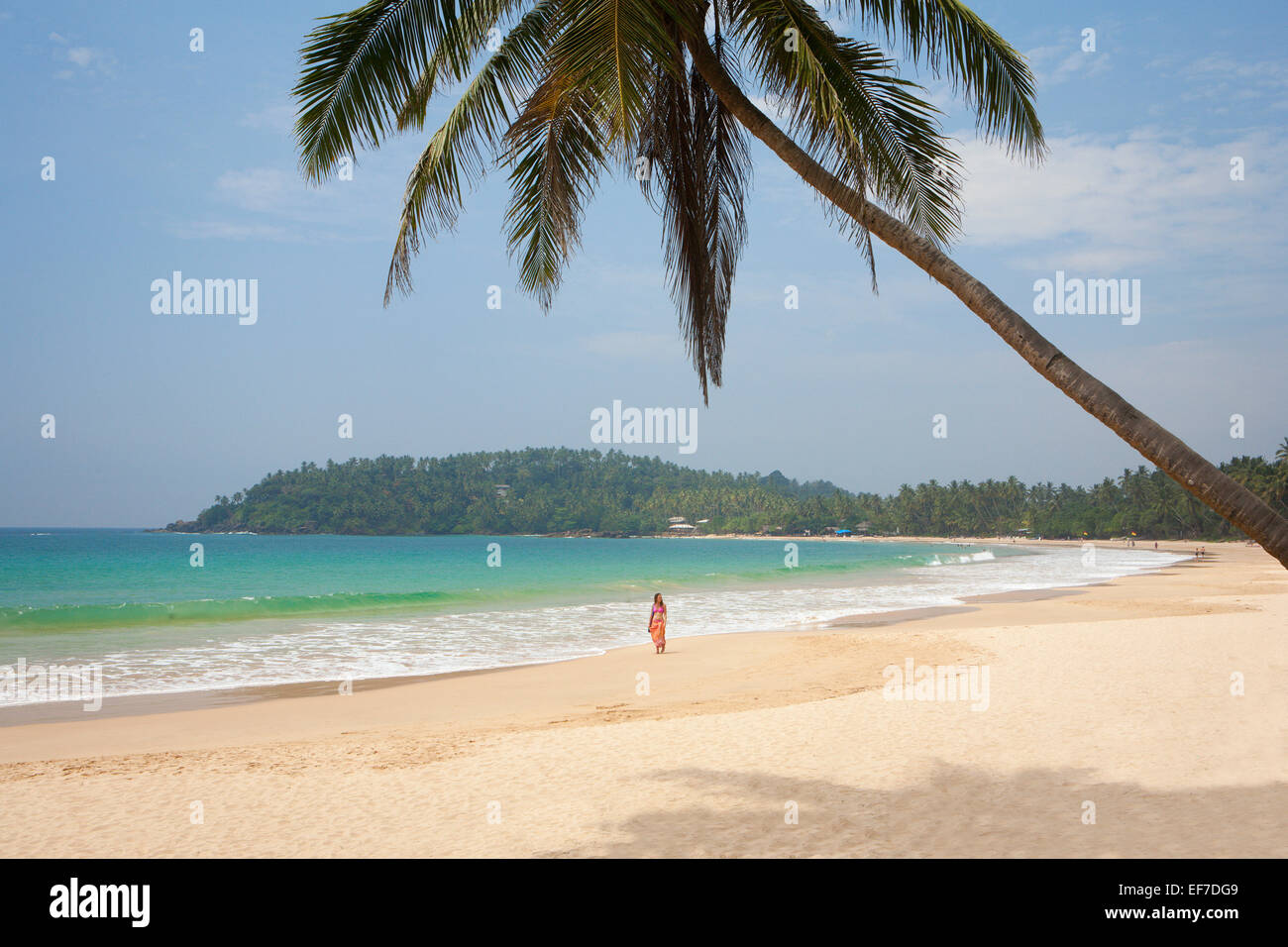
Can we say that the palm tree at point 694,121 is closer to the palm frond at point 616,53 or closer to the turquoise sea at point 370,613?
the palm frond at point 616,53

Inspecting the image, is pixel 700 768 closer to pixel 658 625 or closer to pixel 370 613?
pixel 658 625

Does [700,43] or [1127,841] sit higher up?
[700,43]

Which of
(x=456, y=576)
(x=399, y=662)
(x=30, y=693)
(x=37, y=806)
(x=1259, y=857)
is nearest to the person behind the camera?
(x=1259, y=857)

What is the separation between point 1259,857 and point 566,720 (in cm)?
694

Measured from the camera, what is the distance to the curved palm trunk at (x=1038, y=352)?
3.33m

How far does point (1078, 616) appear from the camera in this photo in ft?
68.4

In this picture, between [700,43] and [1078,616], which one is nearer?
[700,43]

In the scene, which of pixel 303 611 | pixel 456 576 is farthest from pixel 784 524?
pixel 303 611

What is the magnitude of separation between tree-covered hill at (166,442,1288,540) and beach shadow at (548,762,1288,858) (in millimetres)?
121802

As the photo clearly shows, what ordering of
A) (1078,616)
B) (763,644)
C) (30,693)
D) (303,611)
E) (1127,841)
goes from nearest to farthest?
1. (1127,841)
2. (30,693)
3. (763,644)
4. (1078,616)
5. (303,611)

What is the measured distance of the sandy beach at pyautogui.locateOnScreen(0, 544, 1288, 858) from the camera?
16.5 feet

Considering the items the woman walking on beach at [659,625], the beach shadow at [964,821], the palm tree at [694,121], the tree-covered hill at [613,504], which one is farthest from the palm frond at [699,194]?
the tree-covered hill at [613,504]

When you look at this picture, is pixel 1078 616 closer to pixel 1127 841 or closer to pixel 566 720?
pixel 566 720

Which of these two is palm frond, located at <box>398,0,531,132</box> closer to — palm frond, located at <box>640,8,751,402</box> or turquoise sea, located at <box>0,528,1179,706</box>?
palm frond, located at <box>640,8,751,402</box>
